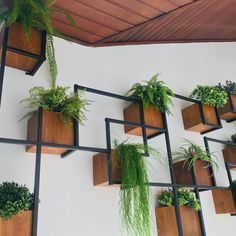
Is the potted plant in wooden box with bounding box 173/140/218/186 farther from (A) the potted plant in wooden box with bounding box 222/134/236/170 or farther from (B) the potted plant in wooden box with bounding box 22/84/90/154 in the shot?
(B) the potted plant in wooden box with bounding box 22/84/90/154

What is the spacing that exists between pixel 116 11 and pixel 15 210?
151cm

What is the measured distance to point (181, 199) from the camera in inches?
79.2

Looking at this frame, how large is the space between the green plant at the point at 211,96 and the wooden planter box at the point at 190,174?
59 cm

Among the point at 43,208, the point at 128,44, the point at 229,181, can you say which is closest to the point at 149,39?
the point at 128,44

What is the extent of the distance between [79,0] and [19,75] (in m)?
0.66

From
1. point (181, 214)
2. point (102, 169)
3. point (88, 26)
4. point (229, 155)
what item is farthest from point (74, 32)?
point (229, 155)

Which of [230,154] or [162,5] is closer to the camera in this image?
[162,5]

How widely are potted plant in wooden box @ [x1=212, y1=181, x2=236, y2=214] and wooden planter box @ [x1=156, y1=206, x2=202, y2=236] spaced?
394 mm

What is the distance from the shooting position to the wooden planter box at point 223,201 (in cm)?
228

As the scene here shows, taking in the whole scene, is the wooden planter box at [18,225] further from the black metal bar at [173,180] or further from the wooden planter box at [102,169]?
the black metal bar at [173,180]

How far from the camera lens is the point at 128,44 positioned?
250 cm

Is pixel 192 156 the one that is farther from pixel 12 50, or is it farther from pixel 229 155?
pixel 12 50

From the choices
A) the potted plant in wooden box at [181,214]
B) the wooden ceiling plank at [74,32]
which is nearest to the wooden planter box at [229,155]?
the potted plant in wooden box at [181,214]

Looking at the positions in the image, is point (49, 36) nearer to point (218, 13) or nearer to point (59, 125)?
point (59, 125)
